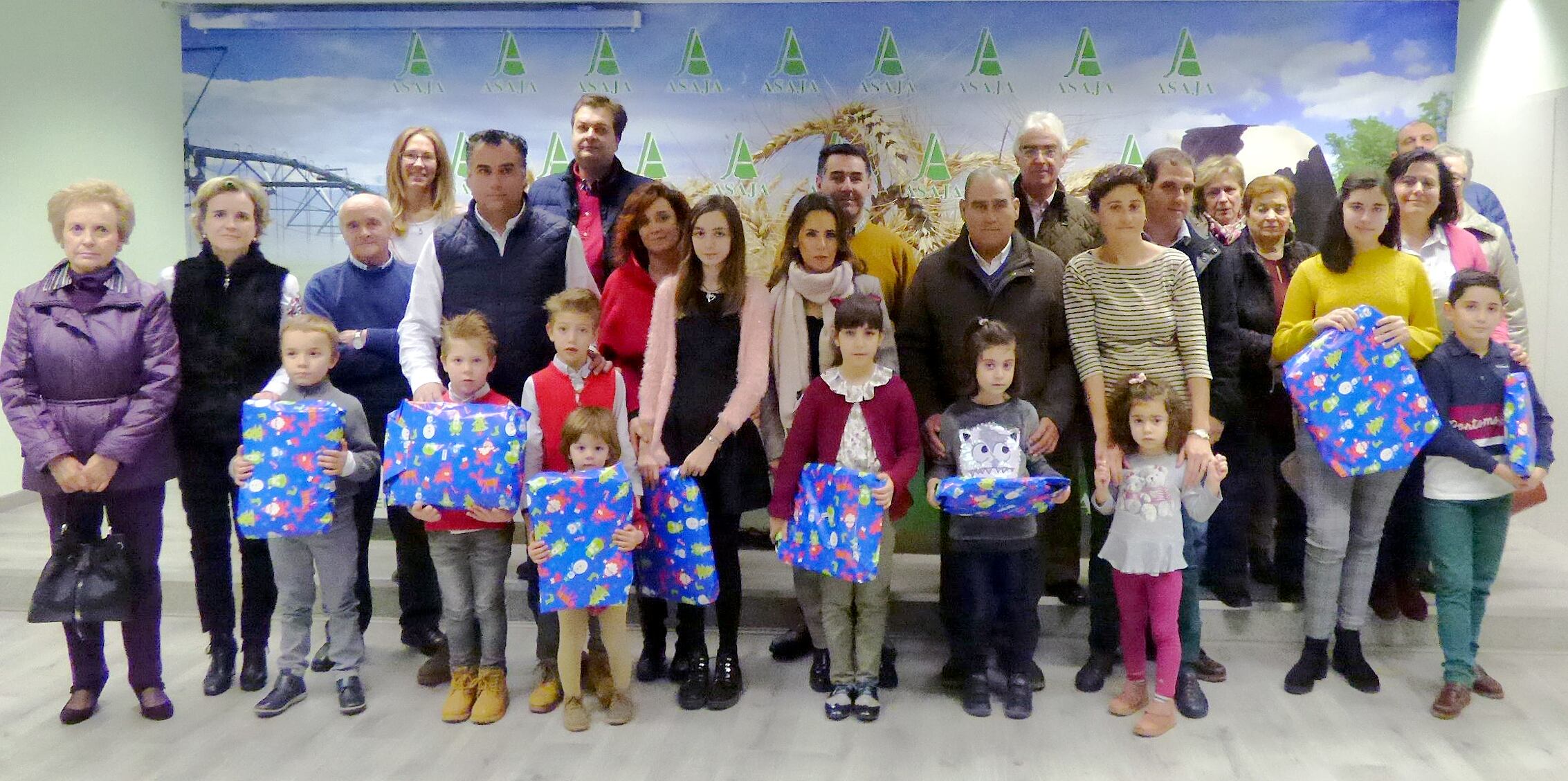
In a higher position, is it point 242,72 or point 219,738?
point 242,72

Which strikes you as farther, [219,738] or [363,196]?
[363,196]

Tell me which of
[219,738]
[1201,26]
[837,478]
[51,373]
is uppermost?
[1201,26]

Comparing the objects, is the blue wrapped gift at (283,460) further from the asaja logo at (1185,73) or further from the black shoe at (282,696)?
the asaja logo at (1185,73)

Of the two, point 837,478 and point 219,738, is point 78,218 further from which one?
point 837,478

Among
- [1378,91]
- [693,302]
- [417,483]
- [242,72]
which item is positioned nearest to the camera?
[417,483]

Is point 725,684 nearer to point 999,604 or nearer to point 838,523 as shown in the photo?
point 838,523

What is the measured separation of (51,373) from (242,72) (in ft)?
13.7

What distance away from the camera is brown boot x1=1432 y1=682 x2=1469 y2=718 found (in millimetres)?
3297

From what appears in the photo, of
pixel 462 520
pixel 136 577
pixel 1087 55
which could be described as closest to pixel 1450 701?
pixel 462 520

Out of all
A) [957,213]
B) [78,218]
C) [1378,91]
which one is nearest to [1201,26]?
[1378,91]

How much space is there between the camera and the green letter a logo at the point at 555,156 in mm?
6590

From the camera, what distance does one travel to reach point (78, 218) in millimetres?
3133

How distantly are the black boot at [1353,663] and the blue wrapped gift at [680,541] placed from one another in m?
2.05

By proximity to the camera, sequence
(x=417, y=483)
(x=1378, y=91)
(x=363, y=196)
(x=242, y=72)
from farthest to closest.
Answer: (x=242, y=72) → (x=1378, y=91) → (x=363, y=196) → (x=417, y=483)
